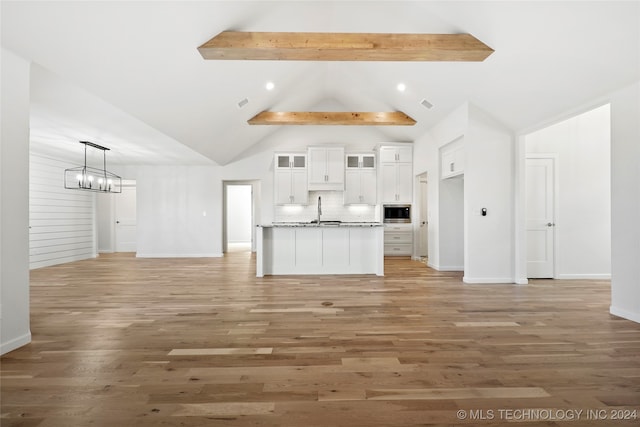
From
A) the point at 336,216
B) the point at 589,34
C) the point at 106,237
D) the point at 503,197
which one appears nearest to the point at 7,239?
the point at 589,34

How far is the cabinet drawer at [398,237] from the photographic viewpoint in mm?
8031

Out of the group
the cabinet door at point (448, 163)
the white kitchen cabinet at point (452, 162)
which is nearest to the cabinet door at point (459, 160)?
the white kitchen cabinet at point (452, 162)

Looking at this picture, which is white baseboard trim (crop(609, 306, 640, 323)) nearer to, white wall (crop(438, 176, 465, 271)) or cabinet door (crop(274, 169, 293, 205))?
white wall (crop(438, 176, 465, 271))

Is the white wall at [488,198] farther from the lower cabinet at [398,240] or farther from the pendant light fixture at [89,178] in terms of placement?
the pendant light fixture at [89,178]

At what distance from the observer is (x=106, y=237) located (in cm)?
927

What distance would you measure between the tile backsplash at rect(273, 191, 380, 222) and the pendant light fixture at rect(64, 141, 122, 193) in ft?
13.3


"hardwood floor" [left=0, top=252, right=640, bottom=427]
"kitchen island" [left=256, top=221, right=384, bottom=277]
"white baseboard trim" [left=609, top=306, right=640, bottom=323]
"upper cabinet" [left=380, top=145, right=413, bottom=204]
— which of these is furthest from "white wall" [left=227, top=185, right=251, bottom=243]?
"white baseboard trim" [left=609, top=306, right=640, bottom=323]

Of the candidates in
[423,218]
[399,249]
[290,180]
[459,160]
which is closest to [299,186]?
[290,180]

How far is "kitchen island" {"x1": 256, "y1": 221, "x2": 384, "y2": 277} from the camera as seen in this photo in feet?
18.6

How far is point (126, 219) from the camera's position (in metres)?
9.34

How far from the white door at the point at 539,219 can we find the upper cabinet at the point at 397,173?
2996 mm

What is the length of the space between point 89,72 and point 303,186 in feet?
17.9

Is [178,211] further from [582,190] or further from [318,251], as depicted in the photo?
[582,190]

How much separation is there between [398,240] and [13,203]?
23.5 feet
